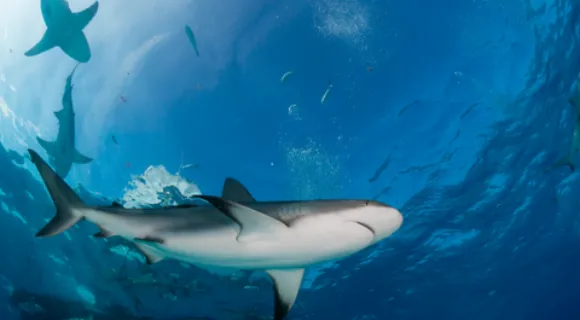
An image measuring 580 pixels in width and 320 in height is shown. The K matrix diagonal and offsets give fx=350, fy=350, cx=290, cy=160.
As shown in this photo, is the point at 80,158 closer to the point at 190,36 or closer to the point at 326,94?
the point at 190,36

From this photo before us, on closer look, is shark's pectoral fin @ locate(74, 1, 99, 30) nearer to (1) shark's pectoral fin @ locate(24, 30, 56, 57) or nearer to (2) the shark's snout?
(1) shark's pectoral fin @ locate(24, 30, 56, 57)

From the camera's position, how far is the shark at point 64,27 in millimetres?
7641

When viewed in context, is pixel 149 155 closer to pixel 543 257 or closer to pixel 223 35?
pixel 223 35

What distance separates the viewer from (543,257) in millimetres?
24766

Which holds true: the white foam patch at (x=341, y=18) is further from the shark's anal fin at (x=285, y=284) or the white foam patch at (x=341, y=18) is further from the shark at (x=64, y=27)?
the shark's anal fin at (x=285, y=284)

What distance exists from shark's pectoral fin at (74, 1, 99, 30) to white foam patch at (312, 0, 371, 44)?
4.87m

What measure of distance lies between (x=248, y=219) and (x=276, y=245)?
49cm

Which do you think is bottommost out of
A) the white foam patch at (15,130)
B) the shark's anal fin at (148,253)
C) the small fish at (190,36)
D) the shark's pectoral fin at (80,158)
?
the shark's anal fin at (148,253)

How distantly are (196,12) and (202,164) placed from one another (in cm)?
427

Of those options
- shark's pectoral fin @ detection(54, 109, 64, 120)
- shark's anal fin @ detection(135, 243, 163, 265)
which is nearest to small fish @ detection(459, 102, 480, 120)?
shark's anal fin @ detection(135, 243, 163, 265)

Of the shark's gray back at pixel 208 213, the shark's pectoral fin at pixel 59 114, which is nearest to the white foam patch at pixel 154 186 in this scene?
the shark's pectoral fin at pixel 59 114

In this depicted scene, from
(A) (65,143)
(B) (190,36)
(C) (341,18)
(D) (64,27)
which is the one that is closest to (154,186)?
(A) (65,143)

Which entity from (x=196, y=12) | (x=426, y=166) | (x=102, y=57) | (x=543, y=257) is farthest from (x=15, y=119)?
(x=543, y=257)

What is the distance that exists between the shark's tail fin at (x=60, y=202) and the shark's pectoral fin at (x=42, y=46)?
593 cm
